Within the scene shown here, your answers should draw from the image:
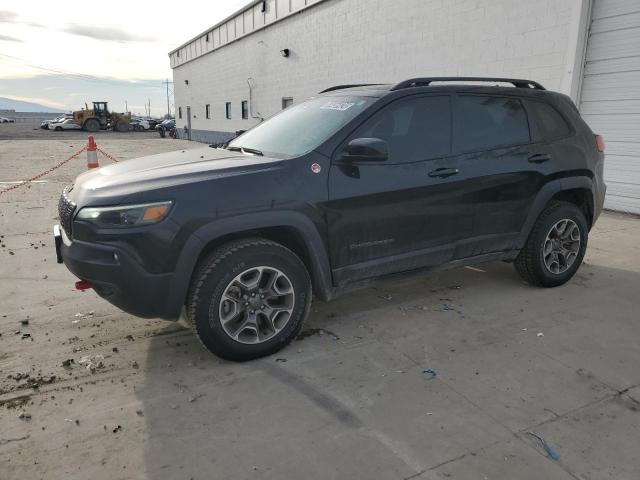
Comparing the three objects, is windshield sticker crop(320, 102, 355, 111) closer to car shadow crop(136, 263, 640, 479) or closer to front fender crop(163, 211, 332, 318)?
front fender crop(163, 211, 332, 318)

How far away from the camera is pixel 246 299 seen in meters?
3.19

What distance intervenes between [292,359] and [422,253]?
1.31 metres

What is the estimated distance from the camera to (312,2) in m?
17.1

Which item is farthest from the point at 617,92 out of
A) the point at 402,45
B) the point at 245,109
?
the point at 245,109

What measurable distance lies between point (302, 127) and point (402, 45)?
10048 millimetres

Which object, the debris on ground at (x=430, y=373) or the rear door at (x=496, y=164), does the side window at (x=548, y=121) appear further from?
the debris on ground at (x=430, y=373)

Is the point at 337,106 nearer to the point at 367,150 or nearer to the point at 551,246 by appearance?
the point at 367,150

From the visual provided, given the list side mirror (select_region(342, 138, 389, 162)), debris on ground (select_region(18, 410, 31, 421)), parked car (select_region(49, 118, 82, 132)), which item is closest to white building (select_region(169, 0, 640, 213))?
side mirror (select_region(342, 138, 389, 162))

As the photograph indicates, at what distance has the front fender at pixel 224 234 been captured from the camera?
293cm

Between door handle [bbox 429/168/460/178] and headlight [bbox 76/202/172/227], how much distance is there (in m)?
1.96

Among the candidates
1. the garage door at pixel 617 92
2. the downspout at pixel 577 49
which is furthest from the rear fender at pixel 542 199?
the downspout at pixel 577 49

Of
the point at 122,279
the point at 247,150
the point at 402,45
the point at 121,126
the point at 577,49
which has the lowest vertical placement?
the point at 122,279

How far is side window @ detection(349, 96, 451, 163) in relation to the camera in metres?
3.58

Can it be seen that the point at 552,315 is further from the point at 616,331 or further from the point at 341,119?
the point at 341,119
